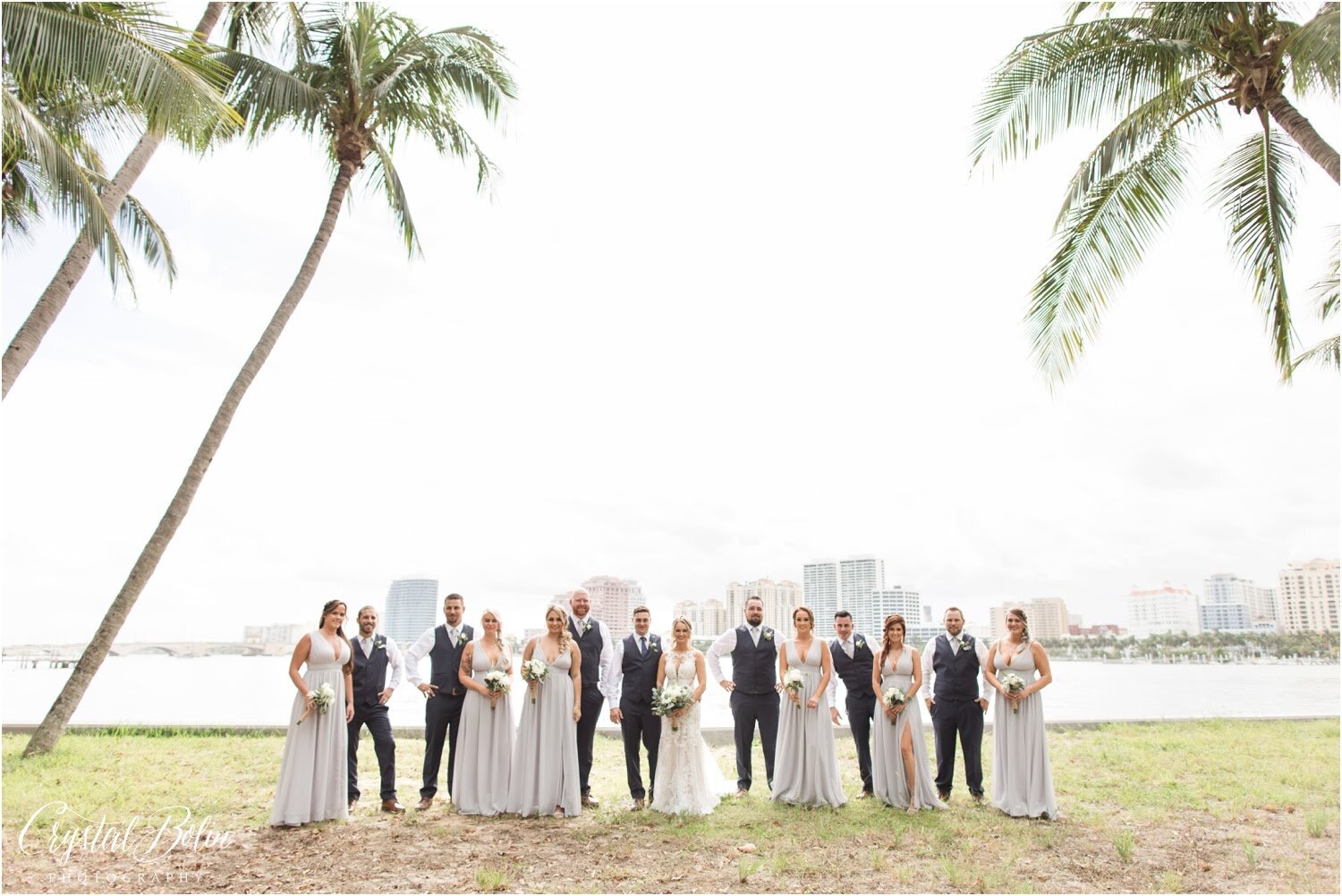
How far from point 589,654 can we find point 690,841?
2117mm

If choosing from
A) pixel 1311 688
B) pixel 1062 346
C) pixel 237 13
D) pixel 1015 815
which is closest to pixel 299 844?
pixel 1015 815

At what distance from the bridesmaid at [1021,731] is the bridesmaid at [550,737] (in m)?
3.99

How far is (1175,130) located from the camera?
8375 millimetres

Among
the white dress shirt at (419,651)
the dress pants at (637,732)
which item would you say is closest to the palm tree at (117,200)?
the white dress shirt at (419,651)

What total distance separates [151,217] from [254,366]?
3.30 meters

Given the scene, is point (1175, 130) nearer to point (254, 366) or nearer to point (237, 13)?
point (254, 366)

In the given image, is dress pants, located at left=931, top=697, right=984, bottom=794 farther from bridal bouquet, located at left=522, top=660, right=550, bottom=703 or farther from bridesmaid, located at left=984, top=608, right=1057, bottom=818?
bridal bouquet, located at left=522, top=660, right=550, bottom=703

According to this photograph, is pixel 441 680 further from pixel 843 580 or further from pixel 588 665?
pixel 843 580

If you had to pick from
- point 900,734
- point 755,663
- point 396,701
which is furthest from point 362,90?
point 396,701

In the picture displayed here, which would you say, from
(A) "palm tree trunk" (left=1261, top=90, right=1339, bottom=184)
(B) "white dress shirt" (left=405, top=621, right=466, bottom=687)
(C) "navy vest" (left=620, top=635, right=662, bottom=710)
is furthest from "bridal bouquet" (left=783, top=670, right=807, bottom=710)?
(A) "palm tree trunk" (left=1261, top=90, right=1339, bottom=184)

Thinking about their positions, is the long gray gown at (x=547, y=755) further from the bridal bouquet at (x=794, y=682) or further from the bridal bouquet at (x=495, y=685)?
the bridal bouquet at (x=794, y=682)

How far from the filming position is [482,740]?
7.23m

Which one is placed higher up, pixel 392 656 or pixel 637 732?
pixel 392 656

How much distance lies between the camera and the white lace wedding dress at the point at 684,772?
7105 millimetres
